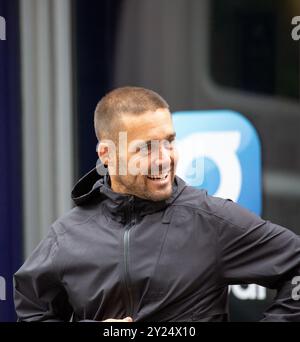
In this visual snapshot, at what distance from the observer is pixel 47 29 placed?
83.0 inches

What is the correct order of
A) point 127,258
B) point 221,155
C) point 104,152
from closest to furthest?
point 127,258 → point 104,152 → point 221,155

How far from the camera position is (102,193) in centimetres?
138

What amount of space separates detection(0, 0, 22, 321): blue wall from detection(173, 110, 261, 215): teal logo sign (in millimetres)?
556

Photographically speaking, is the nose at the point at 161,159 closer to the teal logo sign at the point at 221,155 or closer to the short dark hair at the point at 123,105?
the short dark hair at the point at 123,105

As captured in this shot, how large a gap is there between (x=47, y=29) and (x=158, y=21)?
1.24 feet

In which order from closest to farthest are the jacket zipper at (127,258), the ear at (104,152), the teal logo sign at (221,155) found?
the jacket zipper at (127,258) → the ear at (104,152) → the teal logo sign at (221,155)

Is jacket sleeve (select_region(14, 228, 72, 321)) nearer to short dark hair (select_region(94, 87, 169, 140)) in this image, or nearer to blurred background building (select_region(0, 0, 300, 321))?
short dark hair (select_region(94, 87, 169, 140))

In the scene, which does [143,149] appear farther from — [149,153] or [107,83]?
[107,83]

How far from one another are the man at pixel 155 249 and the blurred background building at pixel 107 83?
803 mm

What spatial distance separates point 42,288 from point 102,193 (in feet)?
0.80

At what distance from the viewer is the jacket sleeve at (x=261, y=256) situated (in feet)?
4.21

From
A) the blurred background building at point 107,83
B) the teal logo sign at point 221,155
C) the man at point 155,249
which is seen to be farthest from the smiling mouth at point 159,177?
the blurred background building at point 107,83

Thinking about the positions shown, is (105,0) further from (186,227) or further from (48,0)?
(186,227)

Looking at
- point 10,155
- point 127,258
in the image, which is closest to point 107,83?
point 10,155
